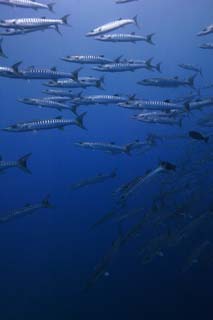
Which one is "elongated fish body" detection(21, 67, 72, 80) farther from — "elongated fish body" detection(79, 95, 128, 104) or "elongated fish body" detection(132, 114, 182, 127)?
"elongated fish body" detection(132, 114, 182, 127)

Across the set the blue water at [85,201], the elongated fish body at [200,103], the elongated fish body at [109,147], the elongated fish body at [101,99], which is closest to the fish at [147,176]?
the blue water at [85,201]

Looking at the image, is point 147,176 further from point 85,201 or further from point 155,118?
point 85,201

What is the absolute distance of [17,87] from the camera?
67.8ft

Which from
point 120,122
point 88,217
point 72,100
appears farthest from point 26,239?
point 120,122

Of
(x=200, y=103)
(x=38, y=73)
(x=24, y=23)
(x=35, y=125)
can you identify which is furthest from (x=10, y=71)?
(x=200, y=103)

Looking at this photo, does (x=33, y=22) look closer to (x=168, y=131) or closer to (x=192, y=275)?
(x=192, y=275)

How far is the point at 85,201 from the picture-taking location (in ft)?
66.3

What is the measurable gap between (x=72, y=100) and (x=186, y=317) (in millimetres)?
6314

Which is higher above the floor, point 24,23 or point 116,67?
point 24,23

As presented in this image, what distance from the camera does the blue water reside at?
1152 centimetres

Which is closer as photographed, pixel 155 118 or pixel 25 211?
pixel 25 211

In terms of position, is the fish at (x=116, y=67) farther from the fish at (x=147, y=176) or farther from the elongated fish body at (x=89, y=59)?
the fish at (x=147, y=176)

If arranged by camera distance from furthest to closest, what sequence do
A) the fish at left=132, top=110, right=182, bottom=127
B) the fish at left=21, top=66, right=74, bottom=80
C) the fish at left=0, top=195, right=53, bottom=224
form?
the fish at left=132, top=110, right=182, bottom=127 → the fish at left=0, top=195, right=53, bottom=224 → the fish at left=21, top=66, right=74, bottom=80

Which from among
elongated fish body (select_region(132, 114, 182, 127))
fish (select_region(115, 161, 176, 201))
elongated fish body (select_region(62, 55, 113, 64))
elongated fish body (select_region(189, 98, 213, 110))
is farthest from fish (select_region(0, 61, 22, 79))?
elongated fish body (select_region(189, 98, 213, 110))
